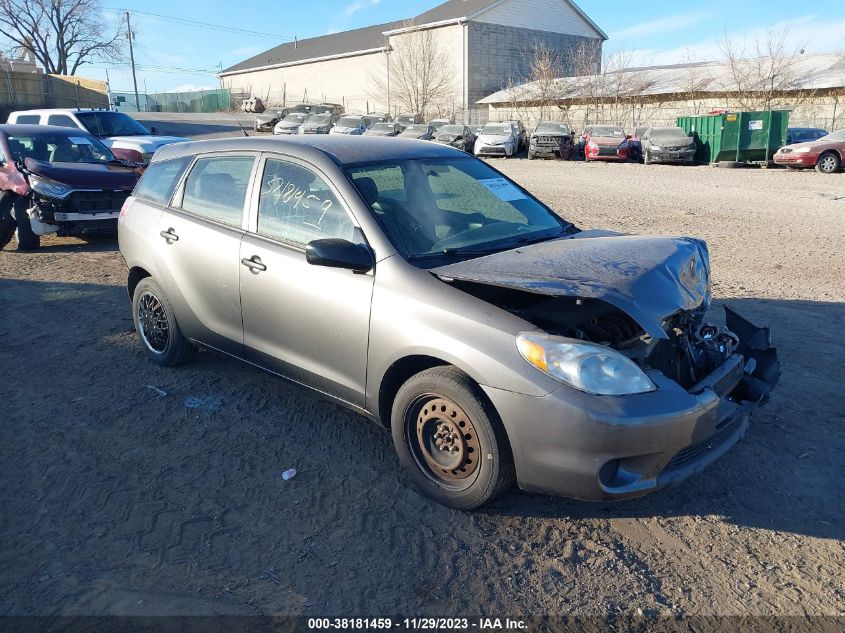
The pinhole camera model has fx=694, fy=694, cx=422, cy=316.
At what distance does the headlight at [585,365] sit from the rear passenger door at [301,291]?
1.00 meters

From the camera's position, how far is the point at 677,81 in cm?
4128

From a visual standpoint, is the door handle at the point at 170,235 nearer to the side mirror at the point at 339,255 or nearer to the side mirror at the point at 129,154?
the side mirror at the point at 339,255

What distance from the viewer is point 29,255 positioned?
980 cm

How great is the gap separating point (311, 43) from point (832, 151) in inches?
2308

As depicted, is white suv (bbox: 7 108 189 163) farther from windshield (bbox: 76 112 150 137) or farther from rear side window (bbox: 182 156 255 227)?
rear side window (bbox: 182 156 255 227)

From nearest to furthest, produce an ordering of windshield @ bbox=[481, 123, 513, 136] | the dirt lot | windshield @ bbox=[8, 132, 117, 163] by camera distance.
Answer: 1. the dirt lot
2. windshield @ bbox=[8, 132, 117, 163]
3. windshield @ bbox=[481, 123, 513, 136]

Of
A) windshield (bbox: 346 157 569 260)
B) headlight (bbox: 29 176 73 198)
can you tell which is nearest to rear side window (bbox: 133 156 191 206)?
windshield (bbox: 346 157 569 260)

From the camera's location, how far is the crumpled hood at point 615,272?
312 cm

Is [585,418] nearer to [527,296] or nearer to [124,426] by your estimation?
[527,296]

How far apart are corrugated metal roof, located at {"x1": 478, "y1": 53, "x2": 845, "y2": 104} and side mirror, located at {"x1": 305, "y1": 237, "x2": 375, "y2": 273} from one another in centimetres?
3732

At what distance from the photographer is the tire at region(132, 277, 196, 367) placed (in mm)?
5129

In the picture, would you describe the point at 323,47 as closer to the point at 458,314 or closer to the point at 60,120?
the point at 60,120

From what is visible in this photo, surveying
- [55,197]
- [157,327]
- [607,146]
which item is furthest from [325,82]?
[157,327]

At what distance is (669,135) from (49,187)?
73.6 feet
